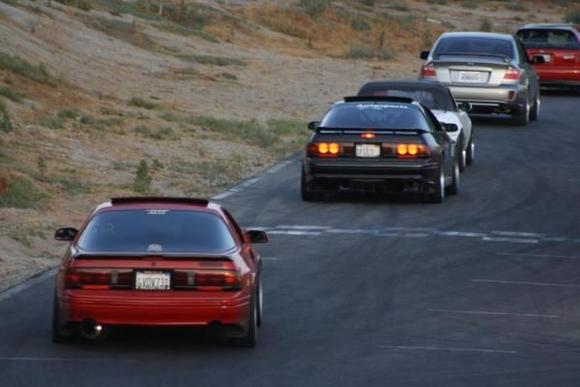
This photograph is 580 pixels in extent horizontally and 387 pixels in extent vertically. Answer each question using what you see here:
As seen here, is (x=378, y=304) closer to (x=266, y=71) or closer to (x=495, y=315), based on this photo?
(x=495, y=315)

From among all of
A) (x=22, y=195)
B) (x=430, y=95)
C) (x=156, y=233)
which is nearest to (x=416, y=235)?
(x=22, y=195)

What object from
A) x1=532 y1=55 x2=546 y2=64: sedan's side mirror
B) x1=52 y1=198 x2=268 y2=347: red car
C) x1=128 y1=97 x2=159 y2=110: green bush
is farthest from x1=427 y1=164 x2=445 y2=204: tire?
x1=532 y1=55 x2=546 y2=64: sedan's side mirror

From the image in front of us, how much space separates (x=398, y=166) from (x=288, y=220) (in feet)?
6.04

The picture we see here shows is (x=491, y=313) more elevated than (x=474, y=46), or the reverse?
(x=491, y=313)

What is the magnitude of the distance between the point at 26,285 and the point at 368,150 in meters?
7.11

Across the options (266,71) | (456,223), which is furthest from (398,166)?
(266,71)

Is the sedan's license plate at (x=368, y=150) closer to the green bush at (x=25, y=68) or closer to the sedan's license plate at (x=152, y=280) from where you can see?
the sedan's license plate at (x=152, y=280)

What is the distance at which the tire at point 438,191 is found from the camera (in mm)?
23016

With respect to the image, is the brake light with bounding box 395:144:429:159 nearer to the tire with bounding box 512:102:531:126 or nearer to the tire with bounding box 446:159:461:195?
the tire with bounding box 446:159:461:195

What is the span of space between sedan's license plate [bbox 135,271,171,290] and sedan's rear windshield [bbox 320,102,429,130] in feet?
33.4

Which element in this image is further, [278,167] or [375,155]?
[278,167]

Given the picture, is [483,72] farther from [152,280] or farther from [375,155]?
[152,280]

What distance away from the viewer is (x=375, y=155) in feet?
74.1

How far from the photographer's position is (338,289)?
54.6 ft
